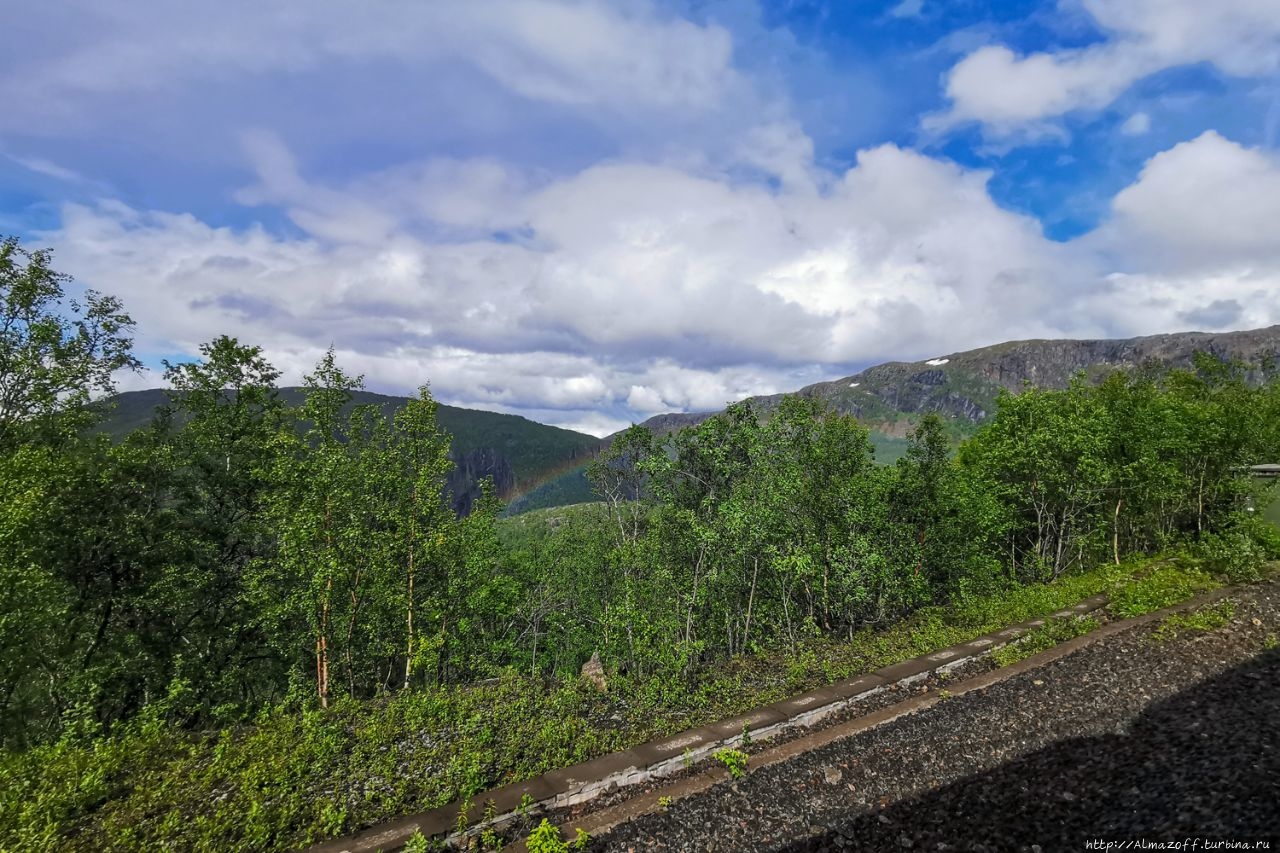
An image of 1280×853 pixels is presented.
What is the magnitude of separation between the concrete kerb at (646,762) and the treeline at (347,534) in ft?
9.83

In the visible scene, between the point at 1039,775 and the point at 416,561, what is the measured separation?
43.6ft

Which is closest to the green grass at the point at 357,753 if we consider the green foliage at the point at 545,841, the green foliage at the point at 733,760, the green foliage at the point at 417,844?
the green foliage at the point at 417,844

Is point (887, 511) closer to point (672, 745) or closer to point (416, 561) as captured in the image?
point (672, 745)

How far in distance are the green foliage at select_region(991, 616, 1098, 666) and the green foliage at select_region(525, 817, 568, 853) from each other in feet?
27.0

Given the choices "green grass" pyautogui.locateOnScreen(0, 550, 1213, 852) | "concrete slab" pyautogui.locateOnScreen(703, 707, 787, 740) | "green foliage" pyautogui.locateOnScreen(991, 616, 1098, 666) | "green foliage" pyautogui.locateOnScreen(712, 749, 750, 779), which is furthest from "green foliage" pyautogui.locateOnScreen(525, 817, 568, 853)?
"green foliage" pyautogui.locateOnScreen(991, 616, 1098, 666)

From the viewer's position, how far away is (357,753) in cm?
820

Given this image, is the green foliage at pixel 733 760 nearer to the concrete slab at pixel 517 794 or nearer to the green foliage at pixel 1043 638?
the concrete slab at pixel 517 794

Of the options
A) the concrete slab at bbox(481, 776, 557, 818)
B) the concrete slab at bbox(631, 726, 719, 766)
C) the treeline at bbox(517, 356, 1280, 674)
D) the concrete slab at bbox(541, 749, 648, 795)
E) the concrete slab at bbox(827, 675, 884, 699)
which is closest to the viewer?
the concrete slab at bbox(481, 776, 557, 818)

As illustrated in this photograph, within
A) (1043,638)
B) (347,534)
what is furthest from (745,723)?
(347,534)

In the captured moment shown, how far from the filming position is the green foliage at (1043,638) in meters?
9.58

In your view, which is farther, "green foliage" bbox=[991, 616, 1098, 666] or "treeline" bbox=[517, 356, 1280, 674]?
"treeline" bbox=[517, 356, 1280, 674]

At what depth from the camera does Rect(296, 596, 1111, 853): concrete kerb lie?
5891mm

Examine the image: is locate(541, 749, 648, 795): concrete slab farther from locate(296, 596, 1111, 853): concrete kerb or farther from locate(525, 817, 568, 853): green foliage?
locate(525, 817, 568, 853): green foliage

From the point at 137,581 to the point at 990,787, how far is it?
18.7 meters
